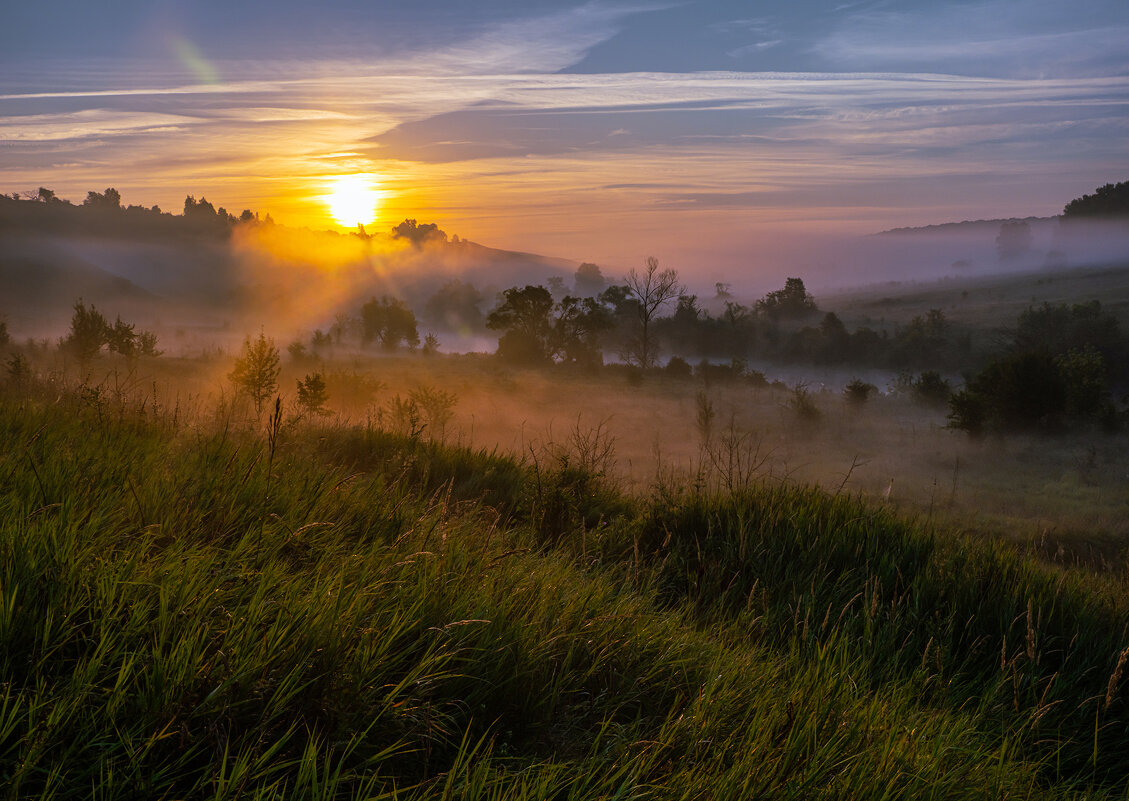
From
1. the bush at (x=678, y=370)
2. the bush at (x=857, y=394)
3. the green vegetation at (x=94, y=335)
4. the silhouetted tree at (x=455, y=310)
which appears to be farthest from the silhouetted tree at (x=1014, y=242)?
the green vegetation at (x=94, y=335)

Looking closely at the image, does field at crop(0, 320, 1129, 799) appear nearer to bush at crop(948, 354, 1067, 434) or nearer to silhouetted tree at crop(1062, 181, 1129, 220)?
bush at crop(948, 354, 1067, 434)

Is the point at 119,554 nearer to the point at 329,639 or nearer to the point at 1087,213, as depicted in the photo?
the point at 329,639

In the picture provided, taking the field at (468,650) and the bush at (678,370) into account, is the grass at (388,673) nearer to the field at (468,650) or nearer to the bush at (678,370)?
the field at (468,650)

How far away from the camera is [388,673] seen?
2188 millimetres

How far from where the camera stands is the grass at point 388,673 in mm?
1757

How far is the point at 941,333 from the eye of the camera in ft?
249

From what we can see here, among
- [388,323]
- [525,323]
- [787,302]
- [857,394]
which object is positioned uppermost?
[787,302]

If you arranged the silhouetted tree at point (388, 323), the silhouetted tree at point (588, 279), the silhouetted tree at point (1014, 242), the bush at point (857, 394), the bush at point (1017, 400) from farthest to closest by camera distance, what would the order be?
the silhouetted tree at point (1014, 242) < the silhouetted tree at point (588, 279) < the silhouetted tree at point (388, 323) < the bush at point (857, 394) < the bush at point (1017, 400)

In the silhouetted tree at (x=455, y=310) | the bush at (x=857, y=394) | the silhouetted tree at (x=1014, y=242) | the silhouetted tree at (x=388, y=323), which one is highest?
the silhouetted tree at (x=1014, y=242)

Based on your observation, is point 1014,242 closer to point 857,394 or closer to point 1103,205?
point 1103,205

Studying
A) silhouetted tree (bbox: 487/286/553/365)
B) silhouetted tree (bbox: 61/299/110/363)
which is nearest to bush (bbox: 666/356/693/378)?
silhouetted tree (bbox: 487/286/553/365)

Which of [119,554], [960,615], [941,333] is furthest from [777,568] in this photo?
[941,333]

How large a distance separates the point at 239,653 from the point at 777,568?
3.93 meters

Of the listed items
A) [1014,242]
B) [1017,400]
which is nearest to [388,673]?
[1017,400]
